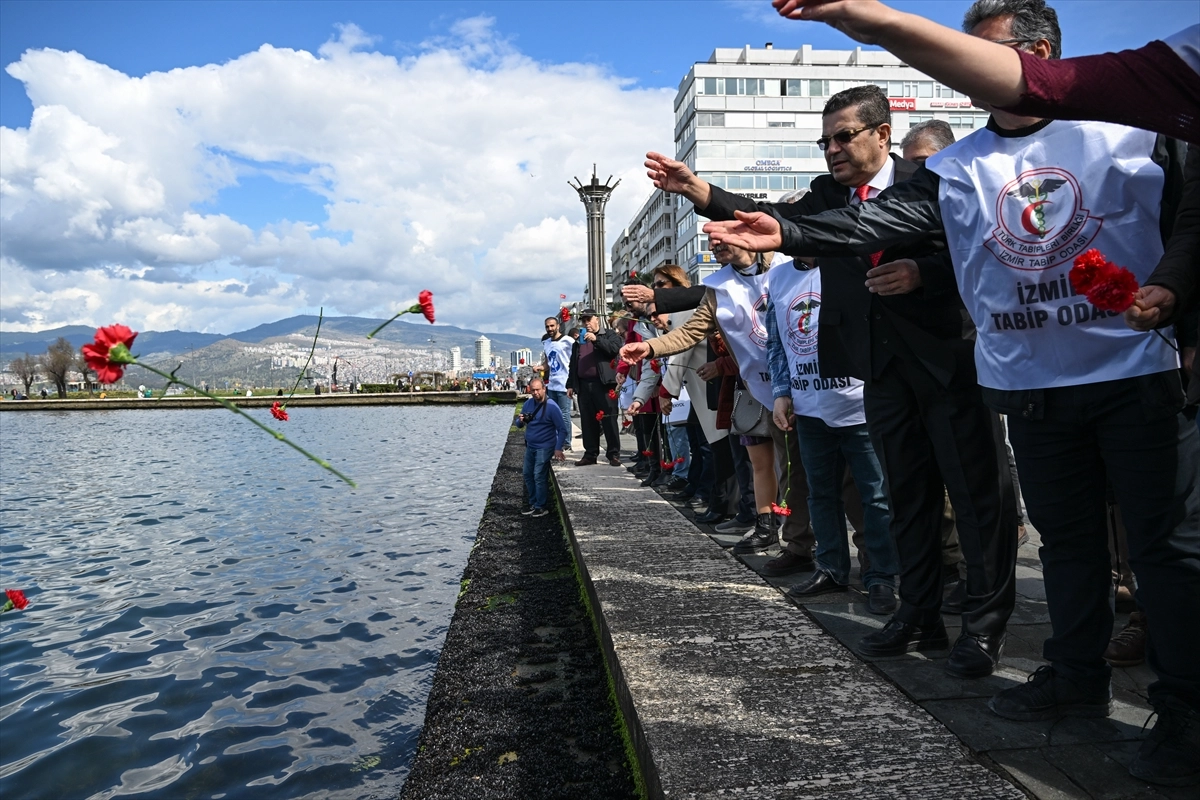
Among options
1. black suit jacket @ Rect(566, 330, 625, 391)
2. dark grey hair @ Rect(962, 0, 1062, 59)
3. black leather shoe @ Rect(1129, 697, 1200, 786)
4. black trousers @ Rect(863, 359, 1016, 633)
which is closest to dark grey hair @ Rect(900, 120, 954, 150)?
black trousers @ Rect(863, 359, 1016, 633)

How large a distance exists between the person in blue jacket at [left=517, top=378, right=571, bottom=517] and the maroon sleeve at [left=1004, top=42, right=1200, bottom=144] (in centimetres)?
923

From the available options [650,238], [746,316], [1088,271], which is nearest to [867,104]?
[1088,271]

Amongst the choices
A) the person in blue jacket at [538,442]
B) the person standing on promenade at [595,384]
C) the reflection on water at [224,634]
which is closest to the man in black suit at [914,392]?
the reflection on water at [224,634]

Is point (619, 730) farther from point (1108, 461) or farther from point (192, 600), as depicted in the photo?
point (192, 600)

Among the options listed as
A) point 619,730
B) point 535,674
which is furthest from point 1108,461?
point 535,674

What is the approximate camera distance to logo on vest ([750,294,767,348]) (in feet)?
18.3

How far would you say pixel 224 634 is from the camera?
7.28 meters

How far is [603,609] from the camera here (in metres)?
4.27

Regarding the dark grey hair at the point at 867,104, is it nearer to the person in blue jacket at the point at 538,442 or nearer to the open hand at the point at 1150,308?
the open hand at the point at 1150,308

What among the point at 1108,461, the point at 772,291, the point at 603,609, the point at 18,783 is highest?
the point at 772,291

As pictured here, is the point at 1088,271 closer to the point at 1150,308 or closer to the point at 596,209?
the point at 1150,308

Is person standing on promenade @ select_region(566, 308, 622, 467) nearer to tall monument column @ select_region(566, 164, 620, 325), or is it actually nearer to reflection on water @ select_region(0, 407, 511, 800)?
reflection on water @ select_region(0, 407, 511, 800)

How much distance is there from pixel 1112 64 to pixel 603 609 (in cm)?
330

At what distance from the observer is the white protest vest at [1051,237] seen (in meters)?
2.52
